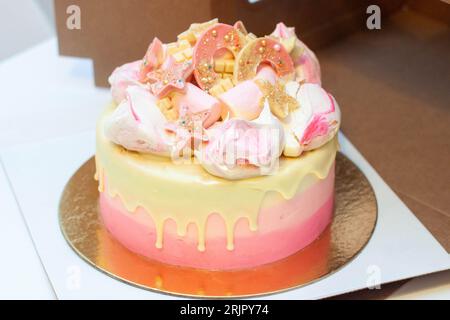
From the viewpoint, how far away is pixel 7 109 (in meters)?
2.17

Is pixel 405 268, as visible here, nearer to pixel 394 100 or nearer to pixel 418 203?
pixel 418 203

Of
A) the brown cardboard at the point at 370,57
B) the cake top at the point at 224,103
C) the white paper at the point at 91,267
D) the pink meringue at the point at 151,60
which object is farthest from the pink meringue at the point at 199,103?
the brown cardboard at the point at 370,57

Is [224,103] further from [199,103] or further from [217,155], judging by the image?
[217,155]

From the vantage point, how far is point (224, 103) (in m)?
1.56

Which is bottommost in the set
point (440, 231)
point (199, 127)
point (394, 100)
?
point (440, 231)

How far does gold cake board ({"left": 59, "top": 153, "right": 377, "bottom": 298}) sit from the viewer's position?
1524 millimetres

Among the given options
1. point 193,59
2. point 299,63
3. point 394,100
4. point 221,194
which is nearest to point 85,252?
point 221,194

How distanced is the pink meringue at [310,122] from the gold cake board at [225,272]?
0.71 ft

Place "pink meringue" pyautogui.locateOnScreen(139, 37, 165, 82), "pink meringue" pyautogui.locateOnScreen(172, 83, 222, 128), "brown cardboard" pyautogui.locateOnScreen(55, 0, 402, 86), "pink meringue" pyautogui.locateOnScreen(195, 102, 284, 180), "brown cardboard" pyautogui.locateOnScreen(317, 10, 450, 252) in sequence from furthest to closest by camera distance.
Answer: "brown cardboard" pyautogui.locateOnScreen(55, 0, 402, 86), "brown cardboard" pyautogui.locateOnScreen(317, 10, 450, 252), "pink meringue" pyautogui.locateOnScreen(139, 37, 165, 82), "pink meringue" pyautogui.locateOnScreen(172, 83, 222, 128), "pink meringue" pyautogui.locateOnScreen(195, 102, 284, 180)

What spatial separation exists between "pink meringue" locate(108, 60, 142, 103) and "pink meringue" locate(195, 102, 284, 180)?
26 cm

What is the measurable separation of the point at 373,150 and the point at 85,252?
2.43ft

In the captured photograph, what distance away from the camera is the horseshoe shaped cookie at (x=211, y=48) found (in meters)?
1.62

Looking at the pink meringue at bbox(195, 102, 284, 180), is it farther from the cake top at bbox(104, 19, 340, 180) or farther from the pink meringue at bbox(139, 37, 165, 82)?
the pink meringue at bbox(139, 37, 165, 82)

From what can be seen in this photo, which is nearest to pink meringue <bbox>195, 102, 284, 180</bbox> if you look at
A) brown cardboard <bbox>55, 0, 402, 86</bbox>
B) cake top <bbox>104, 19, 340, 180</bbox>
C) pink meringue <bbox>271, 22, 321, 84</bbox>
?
cake top <bbox>104, 19, 340, 180</bbox>
